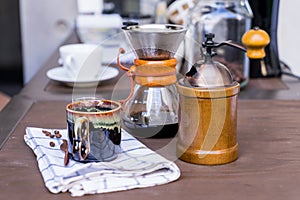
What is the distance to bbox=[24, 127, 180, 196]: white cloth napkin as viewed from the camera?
0.73m

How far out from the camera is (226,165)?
2.72 ft

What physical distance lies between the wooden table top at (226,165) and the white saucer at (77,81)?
0.8 inches

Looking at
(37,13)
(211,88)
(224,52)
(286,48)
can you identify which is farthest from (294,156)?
(37,13)

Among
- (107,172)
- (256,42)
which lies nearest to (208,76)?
(256,42)

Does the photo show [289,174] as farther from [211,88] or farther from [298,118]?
[298,118]

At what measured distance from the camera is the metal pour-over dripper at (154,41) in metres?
0.89

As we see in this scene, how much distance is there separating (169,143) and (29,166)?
237 millimetres

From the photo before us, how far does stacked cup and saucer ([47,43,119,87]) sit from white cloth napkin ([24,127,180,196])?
483mm

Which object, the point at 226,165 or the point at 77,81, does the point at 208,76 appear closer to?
the point at 226,165

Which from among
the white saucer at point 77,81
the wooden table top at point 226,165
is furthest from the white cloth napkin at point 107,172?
the white saucer at point 77,81

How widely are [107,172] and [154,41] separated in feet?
0.82

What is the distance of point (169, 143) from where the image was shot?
917 millimetres

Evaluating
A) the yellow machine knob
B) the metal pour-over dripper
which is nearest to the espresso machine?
the metal pour-over dripper

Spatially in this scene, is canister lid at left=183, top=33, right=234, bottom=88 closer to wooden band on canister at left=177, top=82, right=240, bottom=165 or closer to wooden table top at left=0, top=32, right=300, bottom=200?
wooden band on canister at left=177, top=82, right=240, bottom=165
